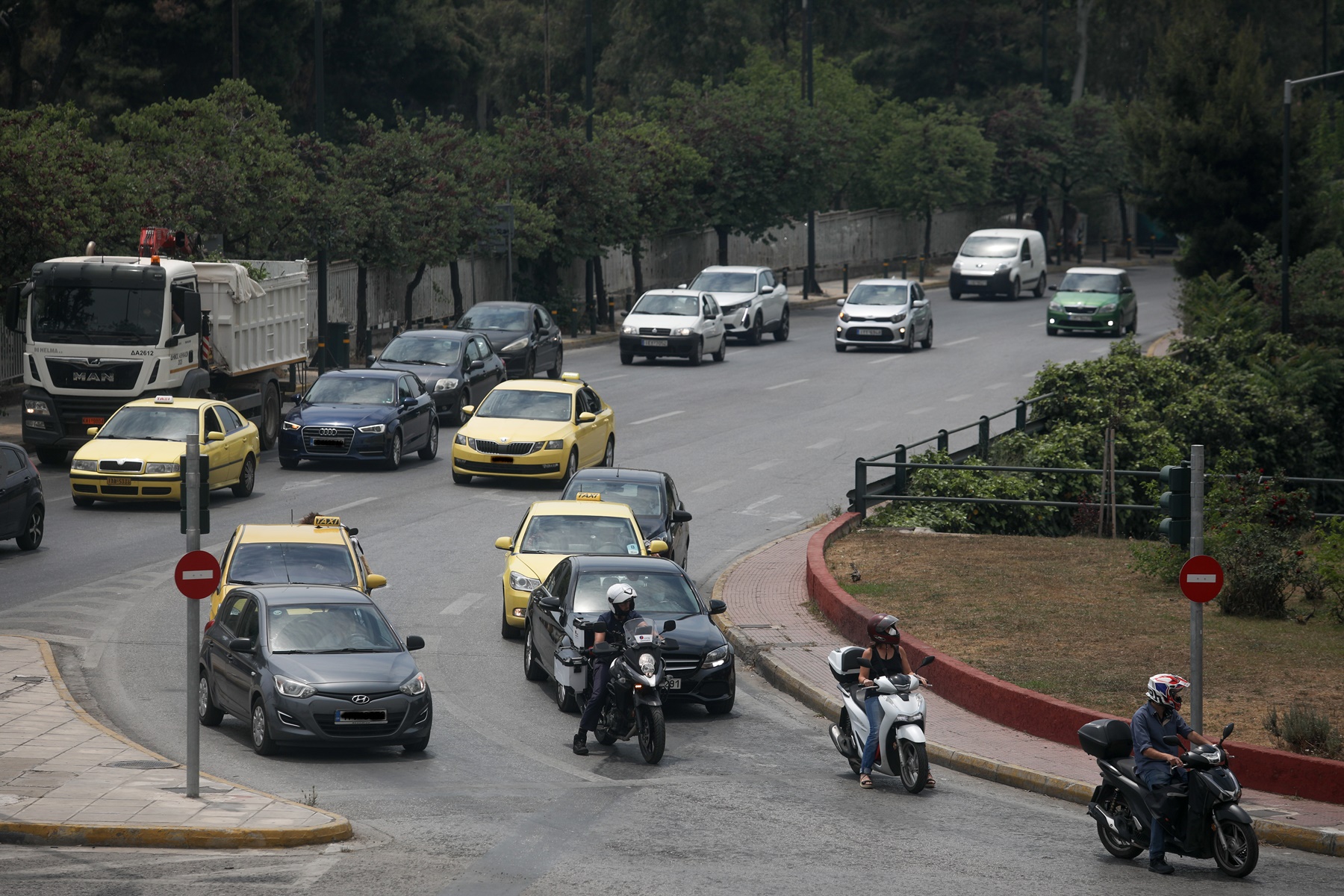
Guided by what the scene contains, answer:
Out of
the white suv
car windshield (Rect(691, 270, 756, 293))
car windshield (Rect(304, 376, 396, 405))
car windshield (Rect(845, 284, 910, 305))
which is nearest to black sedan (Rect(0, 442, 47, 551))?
car windshield (Rect(304, 376, 396, 405))

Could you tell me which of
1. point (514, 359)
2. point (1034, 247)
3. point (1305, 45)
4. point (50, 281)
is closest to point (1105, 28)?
point (1305, 45)

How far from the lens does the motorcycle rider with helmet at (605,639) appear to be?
585 inches

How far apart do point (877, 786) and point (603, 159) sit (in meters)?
39.3

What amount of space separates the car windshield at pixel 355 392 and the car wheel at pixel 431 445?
1.32 metres

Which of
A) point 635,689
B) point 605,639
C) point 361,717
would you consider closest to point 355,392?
point 605,639

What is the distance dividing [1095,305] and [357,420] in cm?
2746

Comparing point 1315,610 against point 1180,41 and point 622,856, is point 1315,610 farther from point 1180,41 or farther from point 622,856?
point 1180,41

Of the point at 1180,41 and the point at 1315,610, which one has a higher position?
the point at 1180,41

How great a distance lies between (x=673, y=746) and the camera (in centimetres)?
1541

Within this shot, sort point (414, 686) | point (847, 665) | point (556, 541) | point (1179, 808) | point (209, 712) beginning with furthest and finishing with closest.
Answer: point (556, 541) < point (209, 712) < point (414, 686) < point (847, 665) < point (1179, 808)

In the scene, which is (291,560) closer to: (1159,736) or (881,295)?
(1159,736)

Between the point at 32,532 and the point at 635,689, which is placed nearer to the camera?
the point at 635,689

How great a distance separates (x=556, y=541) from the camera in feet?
64.8

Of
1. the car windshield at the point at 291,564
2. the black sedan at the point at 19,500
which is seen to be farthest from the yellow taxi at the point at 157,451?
the car windshield at the point at 291,564
